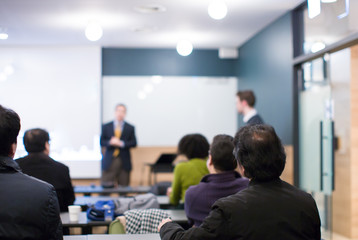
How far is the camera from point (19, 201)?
1.80 metres

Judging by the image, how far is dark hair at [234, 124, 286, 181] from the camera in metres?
1.84

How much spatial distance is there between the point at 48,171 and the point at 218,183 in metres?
1.42

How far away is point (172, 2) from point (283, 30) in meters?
1.75

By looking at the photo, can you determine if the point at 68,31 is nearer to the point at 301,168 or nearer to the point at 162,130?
the point at 162,130

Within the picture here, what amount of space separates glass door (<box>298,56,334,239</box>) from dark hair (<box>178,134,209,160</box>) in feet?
6.93

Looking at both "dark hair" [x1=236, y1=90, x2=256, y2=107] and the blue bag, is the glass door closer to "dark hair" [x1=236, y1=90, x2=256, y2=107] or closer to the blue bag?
"dark hair" [x1=236, y1=90, x2=256, y2=107]

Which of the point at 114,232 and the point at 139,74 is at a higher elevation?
the point at 139,74

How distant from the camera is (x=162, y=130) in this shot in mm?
9320

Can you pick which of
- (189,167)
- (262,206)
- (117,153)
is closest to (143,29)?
(117,153)

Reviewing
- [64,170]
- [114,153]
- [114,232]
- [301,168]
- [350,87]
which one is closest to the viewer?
[114,232]

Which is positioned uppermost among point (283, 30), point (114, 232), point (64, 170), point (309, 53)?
point (283, 30)

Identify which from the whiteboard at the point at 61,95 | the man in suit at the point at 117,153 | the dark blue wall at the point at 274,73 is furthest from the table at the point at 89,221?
the whiteboard at the point at 61,95

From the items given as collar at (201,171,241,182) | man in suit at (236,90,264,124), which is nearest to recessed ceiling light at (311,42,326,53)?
man in suit at (236,90,264,124)

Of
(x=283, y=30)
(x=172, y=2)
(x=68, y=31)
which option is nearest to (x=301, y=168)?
(x=283, y=30)
